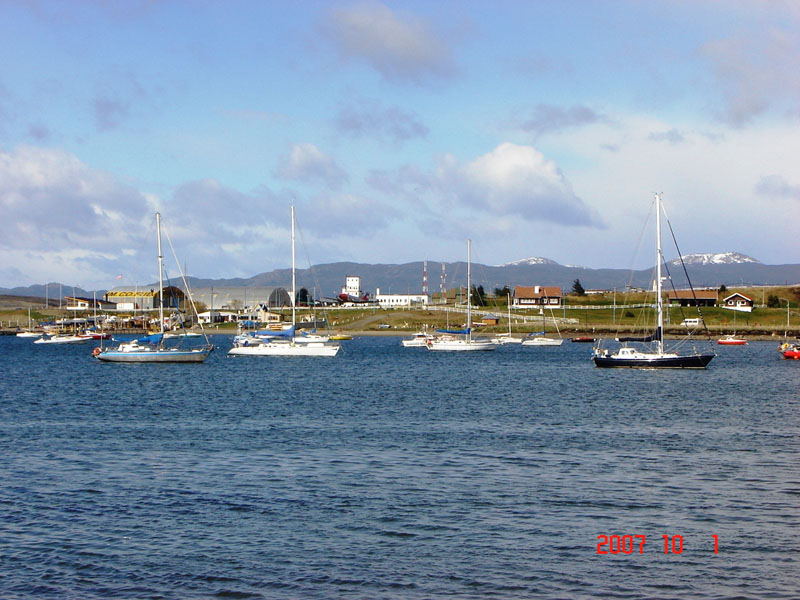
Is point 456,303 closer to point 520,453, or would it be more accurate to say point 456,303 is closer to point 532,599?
point 520,453

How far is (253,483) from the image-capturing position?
80.6 ft

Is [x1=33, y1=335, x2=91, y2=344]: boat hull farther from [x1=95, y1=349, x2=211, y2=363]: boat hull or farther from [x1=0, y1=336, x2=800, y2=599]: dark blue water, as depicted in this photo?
[x1=0, y1=336, x2=800, y2=599]: dark blue water

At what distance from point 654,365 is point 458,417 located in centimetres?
3102

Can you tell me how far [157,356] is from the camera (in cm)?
7312

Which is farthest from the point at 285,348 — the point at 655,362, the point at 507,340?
the point at 507,340

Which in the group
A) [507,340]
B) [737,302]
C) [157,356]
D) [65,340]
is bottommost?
[507,340]

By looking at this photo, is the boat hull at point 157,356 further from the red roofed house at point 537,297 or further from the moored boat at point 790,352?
the red roofed house at point 537,297

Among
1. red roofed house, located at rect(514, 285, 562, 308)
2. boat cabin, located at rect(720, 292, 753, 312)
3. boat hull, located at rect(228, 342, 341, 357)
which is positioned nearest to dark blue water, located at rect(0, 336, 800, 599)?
boat hull, located at rect(228, 342, 341, 357)

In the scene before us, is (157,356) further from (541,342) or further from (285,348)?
(541,342)

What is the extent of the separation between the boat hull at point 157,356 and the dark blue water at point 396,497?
2503cm

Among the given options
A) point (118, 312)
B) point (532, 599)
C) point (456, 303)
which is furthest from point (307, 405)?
point (118, 312)
